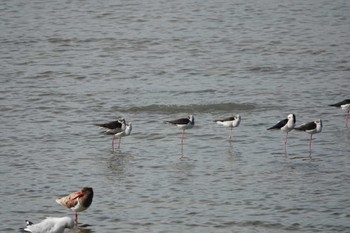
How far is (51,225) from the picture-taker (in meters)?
14.6

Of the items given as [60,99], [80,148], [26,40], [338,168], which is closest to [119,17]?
[26,40]

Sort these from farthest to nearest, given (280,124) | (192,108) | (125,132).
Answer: (192,108) → (280,124) → (125,132)

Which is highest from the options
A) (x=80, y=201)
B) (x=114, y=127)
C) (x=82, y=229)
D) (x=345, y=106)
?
(x=345, y=106)

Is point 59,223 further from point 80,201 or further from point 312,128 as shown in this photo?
point 312,128

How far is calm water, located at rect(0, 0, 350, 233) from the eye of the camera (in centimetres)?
1656

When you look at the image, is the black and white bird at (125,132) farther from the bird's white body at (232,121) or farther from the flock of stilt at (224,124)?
the bird's white body at (232,121)

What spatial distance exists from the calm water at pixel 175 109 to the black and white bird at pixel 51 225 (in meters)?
0.78

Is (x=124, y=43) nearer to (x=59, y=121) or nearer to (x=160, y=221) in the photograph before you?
(x=59, y=121)

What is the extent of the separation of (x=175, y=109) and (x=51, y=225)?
10839mm

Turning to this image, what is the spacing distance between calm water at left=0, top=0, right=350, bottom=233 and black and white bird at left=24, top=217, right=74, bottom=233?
782 mm

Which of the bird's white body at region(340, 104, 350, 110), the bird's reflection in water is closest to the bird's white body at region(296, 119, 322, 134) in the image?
the bird's white body at region(340, 104, 350, 110)

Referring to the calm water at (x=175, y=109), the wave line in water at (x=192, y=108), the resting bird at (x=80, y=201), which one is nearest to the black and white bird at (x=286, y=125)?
the calm water at (x=175, y=109)

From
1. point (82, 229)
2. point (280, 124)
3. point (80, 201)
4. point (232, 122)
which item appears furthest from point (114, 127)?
point (82, 229)

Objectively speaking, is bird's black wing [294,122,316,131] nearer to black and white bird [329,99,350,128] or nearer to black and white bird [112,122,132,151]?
black and white bird [329,99,350,128]
